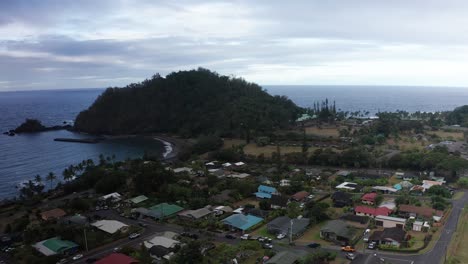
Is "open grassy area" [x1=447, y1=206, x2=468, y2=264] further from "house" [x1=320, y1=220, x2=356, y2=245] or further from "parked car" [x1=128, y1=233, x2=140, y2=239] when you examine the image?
"parked car" [x1=128, y1=233, x2=140, y2=239]

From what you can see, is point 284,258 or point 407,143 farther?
point 407,143

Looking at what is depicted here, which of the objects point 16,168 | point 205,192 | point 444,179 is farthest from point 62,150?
point 444,179

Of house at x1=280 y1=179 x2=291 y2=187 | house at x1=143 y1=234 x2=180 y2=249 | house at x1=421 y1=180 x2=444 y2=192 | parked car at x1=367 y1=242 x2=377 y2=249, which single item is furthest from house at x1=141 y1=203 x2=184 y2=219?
house at x1=421 y1=180 x2=444 y2=192

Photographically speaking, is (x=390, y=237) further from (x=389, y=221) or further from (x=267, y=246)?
(x=267, y=246)

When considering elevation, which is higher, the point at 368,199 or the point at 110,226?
the point at 368,199

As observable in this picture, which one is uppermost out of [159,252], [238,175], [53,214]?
[238,175]

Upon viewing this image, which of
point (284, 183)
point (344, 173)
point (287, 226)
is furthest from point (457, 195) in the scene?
point (287, 226)

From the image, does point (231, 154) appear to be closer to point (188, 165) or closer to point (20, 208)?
point (188, 165)
